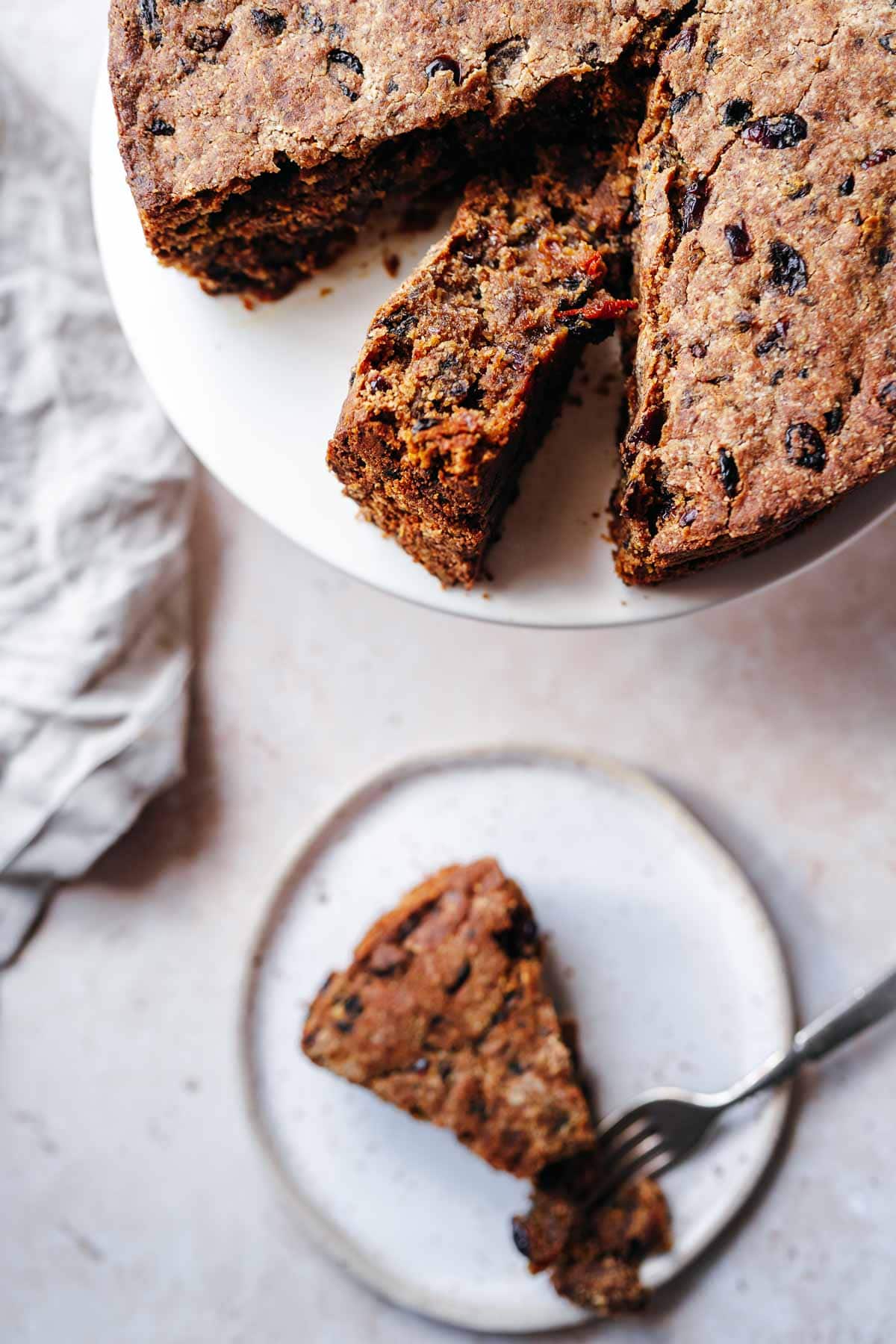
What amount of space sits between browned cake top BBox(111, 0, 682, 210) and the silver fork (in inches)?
86.4

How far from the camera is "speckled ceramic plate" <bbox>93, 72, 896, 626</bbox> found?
2.43 metres

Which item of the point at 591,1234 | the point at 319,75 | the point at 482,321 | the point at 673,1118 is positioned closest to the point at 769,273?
the point at 482,321

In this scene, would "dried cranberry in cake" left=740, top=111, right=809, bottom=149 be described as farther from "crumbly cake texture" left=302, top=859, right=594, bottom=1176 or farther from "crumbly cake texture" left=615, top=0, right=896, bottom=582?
"crumbly cake texture" left=302, top=859, right=594, bottom=1176

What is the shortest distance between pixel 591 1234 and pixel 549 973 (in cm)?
61

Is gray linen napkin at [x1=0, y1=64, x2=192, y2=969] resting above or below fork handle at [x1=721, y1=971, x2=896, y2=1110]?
above

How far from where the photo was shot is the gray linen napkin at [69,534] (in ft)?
9.18

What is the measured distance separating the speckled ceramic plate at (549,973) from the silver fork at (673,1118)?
0.18 feet

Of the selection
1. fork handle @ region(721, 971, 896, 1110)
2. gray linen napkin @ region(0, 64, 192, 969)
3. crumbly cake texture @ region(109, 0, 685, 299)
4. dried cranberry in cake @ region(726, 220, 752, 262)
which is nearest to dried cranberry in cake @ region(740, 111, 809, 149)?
dried cranberry in cake @ region(726, 220, 752, 262)

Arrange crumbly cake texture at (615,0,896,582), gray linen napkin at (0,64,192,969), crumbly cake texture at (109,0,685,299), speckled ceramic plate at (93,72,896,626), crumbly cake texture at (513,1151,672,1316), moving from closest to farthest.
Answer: crumbly cake texture at (615,0,896,582) < crumbly cake texture at (109,0,685,299) < speckled ceramic plate at (93,72,896,626) < crumbly cake texture at (513,1151,672,1316) < gray linen napkin at (0,64,192,969)

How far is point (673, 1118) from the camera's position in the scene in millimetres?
2768

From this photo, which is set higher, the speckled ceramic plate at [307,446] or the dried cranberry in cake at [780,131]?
the dried cranberry in cake at [780,131]

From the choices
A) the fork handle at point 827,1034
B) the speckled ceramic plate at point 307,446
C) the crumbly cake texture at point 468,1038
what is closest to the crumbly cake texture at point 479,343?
the speckled ceramic plate at point 307,446

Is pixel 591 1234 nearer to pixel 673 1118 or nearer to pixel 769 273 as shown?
pixel 673 1118

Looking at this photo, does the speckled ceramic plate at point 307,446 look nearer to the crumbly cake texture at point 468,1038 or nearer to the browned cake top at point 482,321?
the browned cake top at point 482,321
